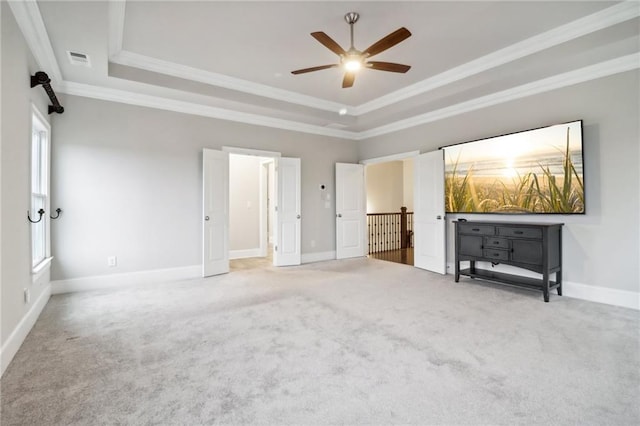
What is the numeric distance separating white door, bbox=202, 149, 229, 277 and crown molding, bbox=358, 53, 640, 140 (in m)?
A: 3.35

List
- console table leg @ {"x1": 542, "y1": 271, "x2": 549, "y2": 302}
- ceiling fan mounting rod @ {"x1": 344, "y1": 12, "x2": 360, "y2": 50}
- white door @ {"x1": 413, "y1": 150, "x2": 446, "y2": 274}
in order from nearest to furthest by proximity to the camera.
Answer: ceiling fan mounting rod @ {"x1": 344, "y1": 12, "x2": 360, "y2": 50}, console table leg @ {"x1": 542, "y1": 271, "x2": 549, "y2": 302}, white door @ {"x1": 413, "y1": 150, "x2": 446, "y2": 274}

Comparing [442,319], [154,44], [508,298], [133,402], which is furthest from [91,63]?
[508,298]

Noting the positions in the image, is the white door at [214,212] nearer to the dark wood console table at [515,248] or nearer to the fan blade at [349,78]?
the fan blade at [349,78]

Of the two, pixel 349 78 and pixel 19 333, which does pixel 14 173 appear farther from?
pixel 349 78

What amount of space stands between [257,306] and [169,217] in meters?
2.26

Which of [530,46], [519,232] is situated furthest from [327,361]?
[530,46]

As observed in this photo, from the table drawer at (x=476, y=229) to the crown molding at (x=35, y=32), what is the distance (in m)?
5.05

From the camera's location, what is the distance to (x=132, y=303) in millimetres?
3643

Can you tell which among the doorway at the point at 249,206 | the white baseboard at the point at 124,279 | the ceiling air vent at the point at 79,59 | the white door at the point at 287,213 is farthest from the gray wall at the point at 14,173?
the doorway at the point at 249,206

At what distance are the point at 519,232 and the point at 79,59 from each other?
5.42 metres

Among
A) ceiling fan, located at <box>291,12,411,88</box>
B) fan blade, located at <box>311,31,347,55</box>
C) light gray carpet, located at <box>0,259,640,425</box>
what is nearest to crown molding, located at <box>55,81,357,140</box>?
ceiling fan, located at <box>291,12,411,88</box>

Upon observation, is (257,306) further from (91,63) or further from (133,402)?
(91,63)

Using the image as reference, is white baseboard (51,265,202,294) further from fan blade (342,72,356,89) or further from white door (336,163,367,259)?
fan blade (342,72,356,89)

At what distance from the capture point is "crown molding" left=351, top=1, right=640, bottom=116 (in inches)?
113
